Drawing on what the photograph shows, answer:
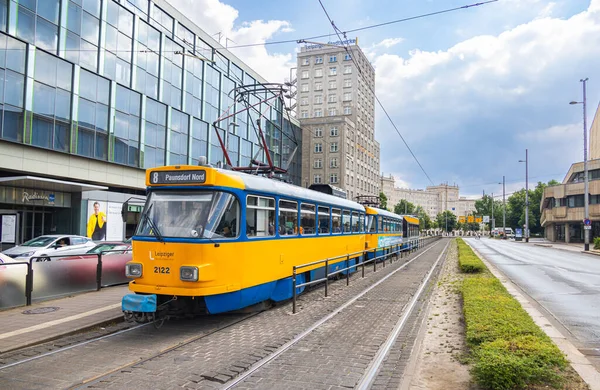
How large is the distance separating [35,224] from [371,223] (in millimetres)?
19075

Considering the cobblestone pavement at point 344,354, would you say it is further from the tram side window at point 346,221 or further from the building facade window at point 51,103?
the building facade window at point 51,103

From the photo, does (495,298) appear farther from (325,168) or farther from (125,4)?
(325,168)

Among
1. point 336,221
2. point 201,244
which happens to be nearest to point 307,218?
point 336,221

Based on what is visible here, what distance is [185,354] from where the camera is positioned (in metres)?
6.54

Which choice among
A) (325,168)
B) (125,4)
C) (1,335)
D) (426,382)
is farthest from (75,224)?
(325,168)

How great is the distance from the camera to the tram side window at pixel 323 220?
1336 cm

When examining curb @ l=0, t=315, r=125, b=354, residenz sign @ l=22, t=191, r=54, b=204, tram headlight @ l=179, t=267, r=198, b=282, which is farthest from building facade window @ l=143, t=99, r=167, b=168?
tram headlight @ l=179, t=267, r=198, b=282

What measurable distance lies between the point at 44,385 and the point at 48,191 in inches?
877

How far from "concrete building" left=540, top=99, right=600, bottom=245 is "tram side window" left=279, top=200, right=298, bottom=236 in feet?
187

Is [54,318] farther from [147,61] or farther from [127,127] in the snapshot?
[147,61]

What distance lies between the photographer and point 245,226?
8.55m

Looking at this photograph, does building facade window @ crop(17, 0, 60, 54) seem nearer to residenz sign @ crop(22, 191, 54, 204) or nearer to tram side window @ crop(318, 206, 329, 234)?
residenz sign @ crop(22, 191, 54, 204)

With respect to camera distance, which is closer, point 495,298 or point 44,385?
point 44,385

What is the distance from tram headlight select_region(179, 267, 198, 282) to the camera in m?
7.42
